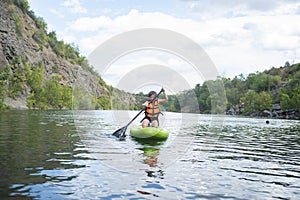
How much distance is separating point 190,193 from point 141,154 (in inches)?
191

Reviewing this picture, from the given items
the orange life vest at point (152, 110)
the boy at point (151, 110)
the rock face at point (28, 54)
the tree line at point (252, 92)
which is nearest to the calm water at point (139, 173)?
the boy at point (151, 110)

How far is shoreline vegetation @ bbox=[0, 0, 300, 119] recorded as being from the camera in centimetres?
6925

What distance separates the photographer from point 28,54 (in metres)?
85.6

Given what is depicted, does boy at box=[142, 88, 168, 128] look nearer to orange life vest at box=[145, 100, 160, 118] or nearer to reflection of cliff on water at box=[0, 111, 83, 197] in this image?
orange life vest at box=[145, 100, 160, 118]

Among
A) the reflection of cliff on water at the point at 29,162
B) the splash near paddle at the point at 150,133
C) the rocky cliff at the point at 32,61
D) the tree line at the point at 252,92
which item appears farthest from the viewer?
the tree line at the point at 252,92

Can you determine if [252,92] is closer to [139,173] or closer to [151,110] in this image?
[151,110]

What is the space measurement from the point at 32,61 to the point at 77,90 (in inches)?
548

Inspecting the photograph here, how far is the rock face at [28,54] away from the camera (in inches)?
2842

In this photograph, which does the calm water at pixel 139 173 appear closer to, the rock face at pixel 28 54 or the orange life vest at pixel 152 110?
the orange life vest at pixel 152 110

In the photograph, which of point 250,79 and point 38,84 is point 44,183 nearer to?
point 38,84

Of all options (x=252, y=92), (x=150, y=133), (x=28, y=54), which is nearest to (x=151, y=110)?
(x=150, y=133)

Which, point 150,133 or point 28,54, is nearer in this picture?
point 150,133

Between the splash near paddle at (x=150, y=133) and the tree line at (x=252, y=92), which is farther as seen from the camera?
the tree line at (x=252, y=92)

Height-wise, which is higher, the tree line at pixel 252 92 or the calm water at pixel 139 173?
the tree line at pixel 252 92
